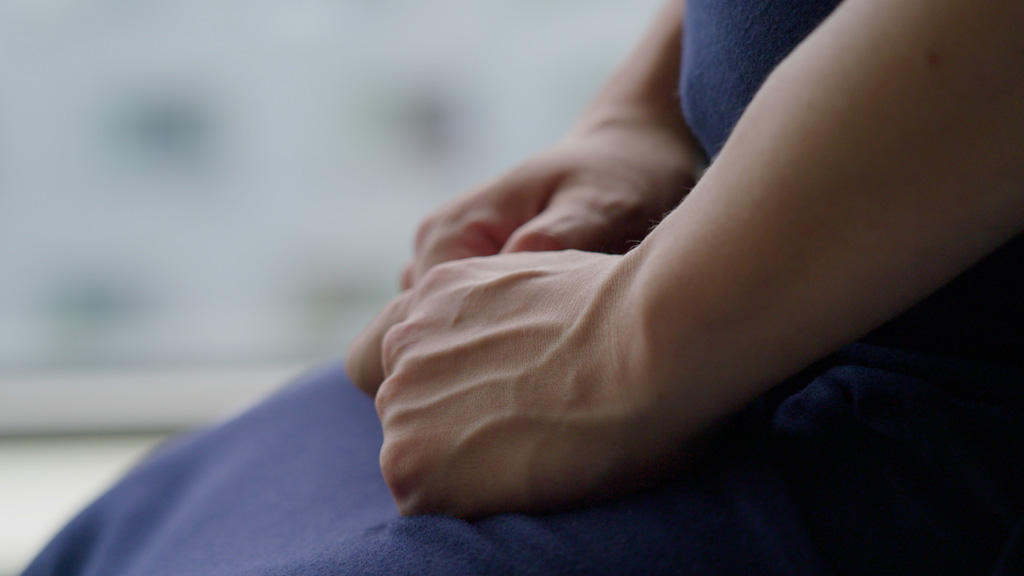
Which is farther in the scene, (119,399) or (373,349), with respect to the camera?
(119,399)

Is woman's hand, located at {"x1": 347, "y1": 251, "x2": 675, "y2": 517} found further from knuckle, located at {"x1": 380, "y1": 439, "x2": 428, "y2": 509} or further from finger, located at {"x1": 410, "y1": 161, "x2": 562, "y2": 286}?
finger, located at {"x1": 410, "y1": 161, "x2": 562, "y2": 286}

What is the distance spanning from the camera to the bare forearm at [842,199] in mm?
248

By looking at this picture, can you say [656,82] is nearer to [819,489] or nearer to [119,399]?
[819,489]

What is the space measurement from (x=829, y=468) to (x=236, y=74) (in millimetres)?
1449

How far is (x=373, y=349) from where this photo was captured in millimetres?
487

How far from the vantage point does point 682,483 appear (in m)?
0.34

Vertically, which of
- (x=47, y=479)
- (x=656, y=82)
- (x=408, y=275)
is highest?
(x=656, y=82)

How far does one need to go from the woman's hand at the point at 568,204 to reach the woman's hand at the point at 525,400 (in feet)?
0.34

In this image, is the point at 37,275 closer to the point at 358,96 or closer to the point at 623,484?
the point at 358,96

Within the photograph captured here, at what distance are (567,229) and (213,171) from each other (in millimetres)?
1233

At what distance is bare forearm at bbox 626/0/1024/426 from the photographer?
9.8 inches

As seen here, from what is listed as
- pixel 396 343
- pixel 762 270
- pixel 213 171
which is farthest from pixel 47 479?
pixel 762 270

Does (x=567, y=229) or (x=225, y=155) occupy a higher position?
(x=567, y=229)

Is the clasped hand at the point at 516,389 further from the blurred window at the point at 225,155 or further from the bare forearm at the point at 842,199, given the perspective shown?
the blurred window at the point at 225,155
